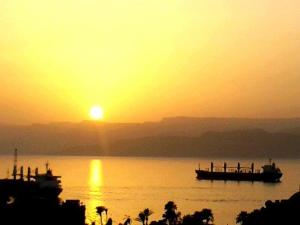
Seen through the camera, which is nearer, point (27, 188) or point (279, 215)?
point (279, 215)

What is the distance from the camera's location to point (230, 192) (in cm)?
19600

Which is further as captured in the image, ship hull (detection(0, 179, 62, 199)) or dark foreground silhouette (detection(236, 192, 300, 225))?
ship hull (detection(0, 179, 62, 199))

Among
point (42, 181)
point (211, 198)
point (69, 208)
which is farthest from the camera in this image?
point (211, 198)

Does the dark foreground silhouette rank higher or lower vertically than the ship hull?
lower

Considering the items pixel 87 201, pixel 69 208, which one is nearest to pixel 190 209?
pixel 87 201

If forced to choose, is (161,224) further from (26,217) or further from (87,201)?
(87,201)

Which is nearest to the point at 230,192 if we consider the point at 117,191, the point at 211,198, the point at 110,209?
the point at 211,198

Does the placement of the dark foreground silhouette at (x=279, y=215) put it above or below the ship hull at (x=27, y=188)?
below

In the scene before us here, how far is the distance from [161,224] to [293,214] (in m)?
14.6

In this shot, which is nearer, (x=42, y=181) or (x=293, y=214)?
(x=293, y=214)

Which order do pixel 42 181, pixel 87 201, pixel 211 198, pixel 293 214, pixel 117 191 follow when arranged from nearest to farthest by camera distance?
pixel 293 214, pixel 42 181, pixel 87 201, pixel 211 198, pixel 117 191

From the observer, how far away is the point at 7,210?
7050 centimetres

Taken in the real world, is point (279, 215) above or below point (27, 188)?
below

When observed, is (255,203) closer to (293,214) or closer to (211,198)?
(211,198)
